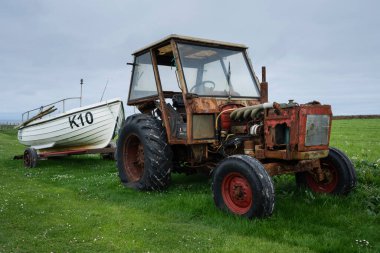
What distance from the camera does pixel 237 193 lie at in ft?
17.0

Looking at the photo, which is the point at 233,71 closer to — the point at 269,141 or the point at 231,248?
the point at 269,141

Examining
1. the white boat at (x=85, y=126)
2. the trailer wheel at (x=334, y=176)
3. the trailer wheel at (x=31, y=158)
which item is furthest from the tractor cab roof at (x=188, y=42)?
the trailer wheel at (x=31, y=158)

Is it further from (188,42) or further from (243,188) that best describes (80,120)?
(243,188)

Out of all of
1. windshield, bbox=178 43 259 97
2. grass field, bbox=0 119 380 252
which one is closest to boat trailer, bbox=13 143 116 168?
grass field, bbox=0 119 380 252

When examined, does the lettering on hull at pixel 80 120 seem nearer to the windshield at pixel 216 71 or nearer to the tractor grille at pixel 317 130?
the windshield at pixel 216 71

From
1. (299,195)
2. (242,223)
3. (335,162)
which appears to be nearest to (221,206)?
(242,223)

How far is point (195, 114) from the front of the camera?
6234 mm

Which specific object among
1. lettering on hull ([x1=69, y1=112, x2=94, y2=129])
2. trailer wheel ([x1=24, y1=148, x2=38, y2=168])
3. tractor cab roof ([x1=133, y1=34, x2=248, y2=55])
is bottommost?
trailer wheel ([x1=24, y1=148, x2=38, y2=168])

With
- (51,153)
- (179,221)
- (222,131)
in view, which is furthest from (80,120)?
(179,221)

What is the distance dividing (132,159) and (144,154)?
101 cm

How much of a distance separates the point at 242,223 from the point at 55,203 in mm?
3314

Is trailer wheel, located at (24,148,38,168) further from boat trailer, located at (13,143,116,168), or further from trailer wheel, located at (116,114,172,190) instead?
trailer wheel, located at (116,114,172,190)

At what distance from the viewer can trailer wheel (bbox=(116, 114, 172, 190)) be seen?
6629 mm

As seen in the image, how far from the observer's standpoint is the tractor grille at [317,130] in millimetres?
5352
